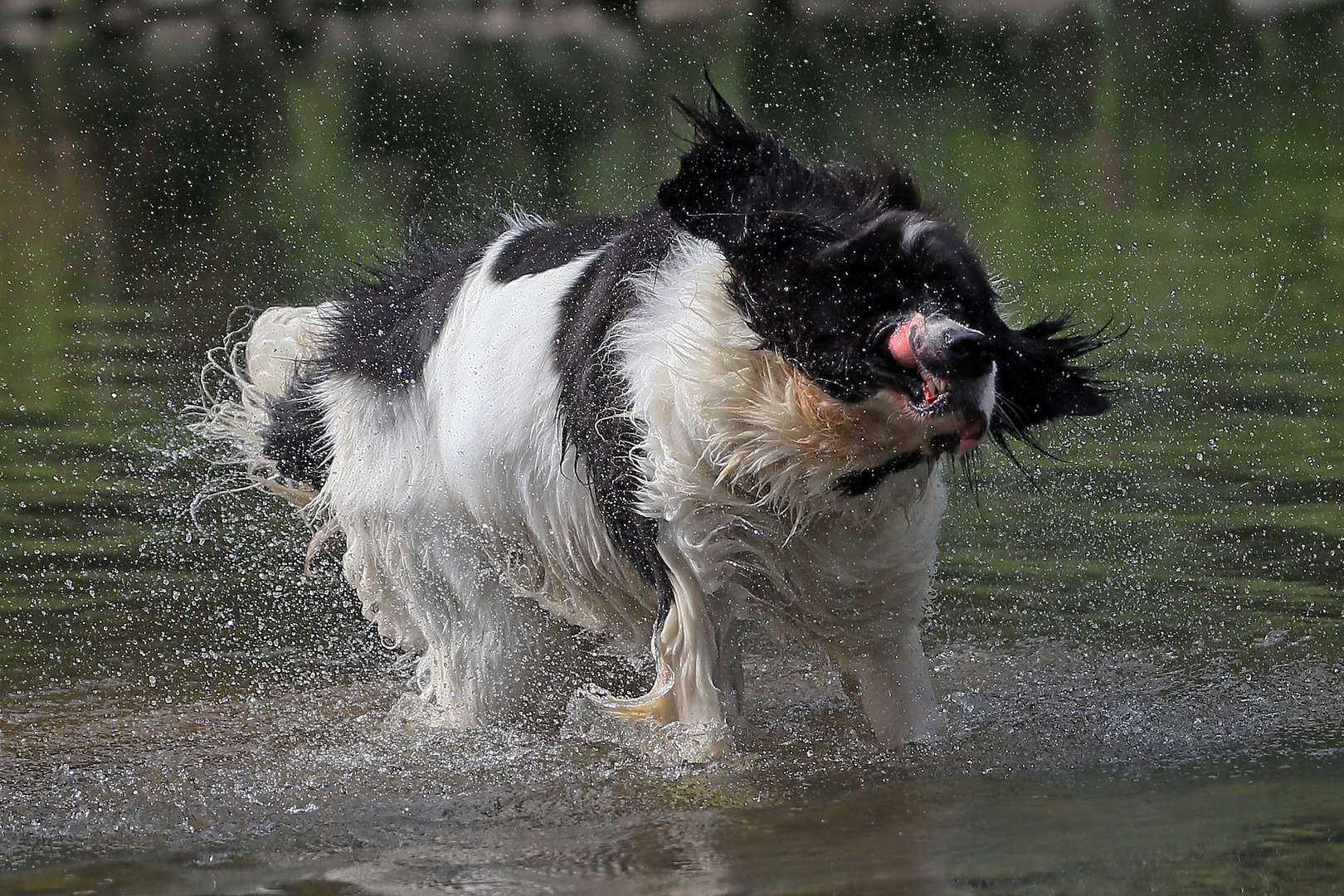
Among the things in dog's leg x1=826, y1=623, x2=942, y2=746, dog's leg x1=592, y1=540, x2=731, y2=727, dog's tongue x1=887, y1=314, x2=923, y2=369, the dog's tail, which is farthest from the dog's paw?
the dog's tail

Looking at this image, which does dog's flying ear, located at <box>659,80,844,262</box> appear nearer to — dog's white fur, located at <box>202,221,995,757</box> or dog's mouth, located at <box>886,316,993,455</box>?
dog's white fur, located at <box>202,221,995,757</box>

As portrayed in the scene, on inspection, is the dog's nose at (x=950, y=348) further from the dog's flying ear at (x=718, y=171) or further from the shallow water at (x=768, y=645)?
the shallow water at (x=768, y=645)

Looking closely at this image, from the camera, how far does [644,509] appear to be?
4.37 metres

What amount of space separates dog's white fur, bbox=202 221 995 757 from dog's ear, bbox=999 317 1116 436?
30 cm

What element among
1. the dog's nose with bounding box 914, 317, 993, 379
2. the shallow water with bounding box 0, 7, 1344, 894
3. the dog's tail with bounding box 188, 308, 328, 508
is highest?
the dog's nose with bounding box 914, 317, 993, 379

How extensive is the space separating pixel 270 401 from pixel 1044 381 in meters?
2.85

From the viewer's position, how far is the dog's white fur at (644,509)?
411 centimetres

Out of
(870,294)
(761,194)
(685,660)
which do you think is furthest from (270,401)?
(870,294)

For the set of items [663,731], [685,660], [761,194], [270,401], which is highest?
[761,194]

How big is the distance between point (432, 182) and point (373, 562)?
11.4 m

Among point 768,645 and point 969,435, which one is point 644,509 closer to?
point 969,435

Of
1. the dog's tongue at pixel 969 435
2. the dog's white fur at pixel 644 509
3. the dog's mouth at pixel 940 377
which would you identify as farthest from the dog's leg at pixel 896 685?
the dog's mouth at pixel 940 377

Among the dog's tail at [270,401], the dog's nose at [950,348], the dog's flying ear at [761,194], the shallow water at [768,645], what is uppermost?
the dog's flying ear at [761,194]

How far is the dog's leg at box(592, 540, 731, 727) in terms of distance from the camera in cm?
441
